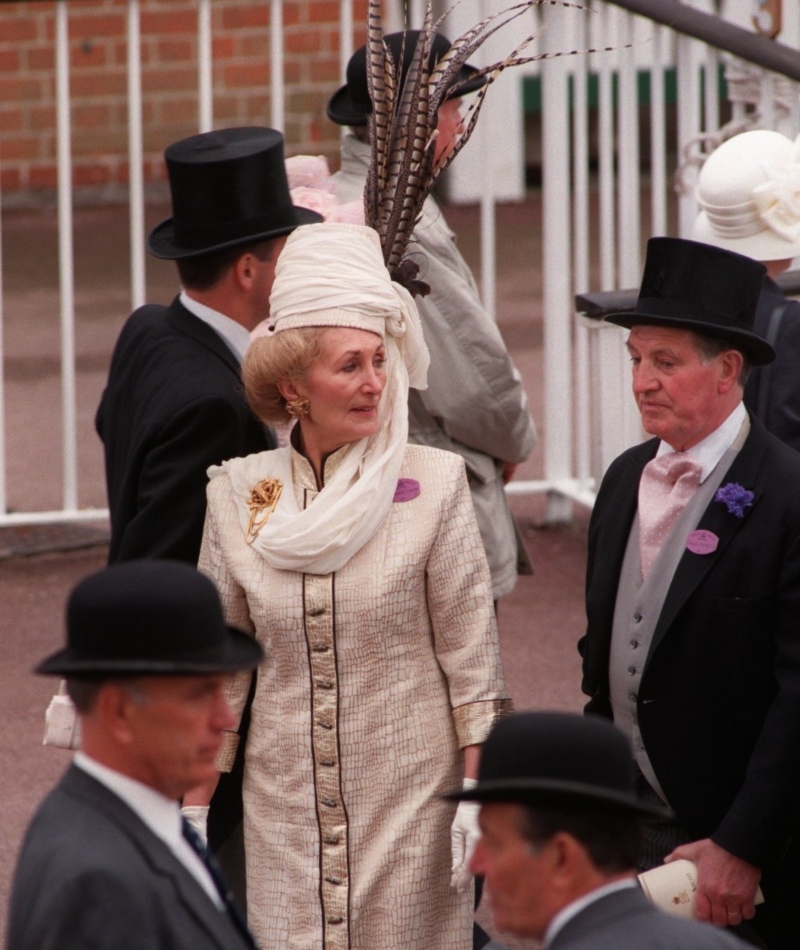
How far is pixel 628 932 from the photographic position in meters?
2.22

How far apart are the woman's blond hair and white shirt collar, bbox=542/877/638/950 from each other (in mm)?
1456

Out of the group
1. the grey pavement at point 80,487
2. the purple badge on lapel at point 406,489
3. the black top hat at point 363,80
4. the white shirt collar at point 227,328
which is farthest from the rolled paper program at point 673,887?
the black top hat at point 363,80

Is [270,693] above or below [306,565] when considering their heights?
below

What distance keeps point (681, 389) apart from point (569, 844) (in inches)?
53.1

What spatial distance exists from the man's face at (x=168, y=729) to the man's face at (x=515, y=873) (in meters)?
0.40

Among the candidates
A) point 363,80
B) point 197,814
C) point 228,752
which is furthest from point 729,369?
point 363,80

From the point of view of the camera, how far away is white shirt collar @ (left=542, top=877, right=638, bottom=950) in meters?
2.24

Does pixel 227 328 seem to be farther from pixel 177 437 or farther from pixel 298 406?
pixel 298 406

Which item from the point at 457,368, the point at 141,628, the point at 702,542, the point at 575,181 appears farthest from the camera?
the point at 575,181

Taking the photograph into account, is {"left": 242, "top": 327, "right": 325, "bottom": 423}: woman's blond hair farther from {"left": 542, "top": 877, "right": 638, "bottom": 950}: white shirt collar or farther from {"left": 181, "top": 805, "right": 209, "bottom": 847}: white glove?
{"left": 542, "top": 877, "right": 638, "bottom": 950}: white shirt collar

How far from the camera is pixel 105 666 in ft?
7.54

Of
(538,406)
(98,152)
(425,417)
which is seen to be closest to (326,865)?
(425,417)

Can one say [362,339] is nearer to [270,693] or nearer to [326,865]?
[270,693]

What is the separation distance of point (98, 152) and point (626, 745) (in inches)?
422
